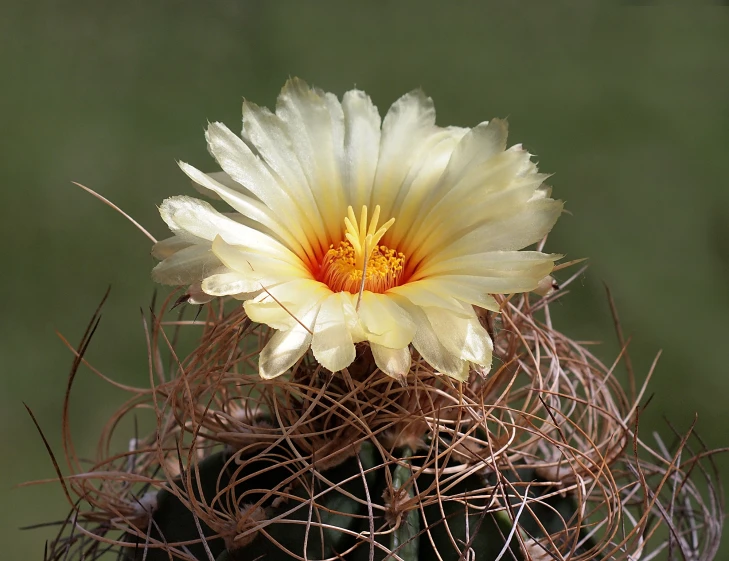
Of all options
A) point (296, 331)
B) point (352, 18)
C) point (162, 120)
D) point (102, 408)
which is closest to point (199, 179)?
point (296, 331)

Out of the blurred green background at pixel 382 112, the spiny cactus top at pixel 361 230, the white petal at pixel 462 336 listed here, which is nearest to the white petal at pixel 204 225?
the spiny cactus top at pixel 361 230

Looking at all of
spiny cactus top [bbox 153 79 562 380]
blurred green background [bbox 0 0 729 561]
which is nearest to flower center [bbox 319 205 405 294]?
spiny cactus top [bbox 153 79 562 380]

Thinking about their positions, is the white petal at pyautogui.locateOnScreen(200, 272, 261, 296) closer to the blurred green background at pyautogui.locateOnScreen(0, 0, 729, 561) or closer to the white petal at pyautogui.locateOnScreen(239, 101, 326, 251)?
the white petal at pyautogui.locateOnScreen(239, 101, 326, 251)

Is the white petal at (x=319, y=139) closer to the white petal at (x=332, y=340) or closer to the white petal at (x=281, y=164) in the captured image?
the white petal at (x=281, y=164)

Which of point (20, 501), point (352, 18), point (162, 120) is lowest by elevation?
point (20, 501)

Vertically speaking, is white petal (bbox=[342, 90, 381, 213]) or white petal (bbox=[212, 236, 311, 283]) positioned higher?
white petal (bbox=[342, 90, 381, 213])

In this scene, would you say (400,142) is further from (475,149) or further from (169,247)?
(169,247)

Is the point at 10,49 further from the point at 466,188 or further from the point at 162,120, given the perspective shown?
the point at 466,188
